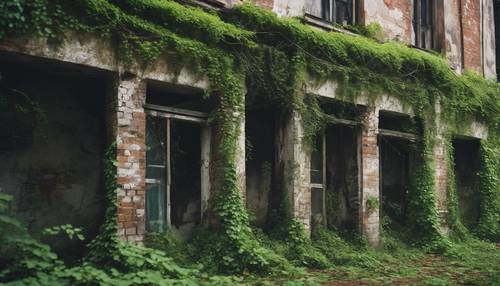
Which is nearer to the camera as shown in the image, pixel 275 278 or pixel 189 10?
pixel 275 278

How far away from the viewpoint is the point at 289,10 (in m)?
8.89

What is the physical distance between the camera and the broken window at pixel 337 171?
9.20 metres

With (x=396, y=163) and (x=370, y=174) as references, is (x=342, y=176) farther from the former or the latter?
(x=396, y=163)

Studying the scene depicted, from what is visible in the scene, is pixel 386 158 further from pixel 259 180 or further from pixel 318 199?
pixel 259 180

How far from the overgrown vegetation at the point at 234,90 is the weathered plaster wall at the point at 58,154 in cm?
45

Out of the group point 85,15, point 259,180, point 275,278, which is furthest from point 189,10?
point 275,278

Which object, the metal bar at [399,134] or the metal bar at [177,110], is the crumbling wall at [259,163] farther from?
the metal bar at [399,134]

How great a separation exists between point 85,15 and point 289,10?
148 inches

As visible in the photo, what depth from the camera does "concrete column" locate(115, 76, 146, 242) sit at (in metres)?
6.41

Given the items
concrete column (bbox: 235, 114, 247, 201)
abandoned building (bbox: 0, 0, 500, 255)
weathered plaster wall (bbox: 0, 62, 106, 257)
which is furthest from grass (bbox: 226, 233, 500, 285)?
weathered plaster wall (bbox: 0, 62, 106, 257)

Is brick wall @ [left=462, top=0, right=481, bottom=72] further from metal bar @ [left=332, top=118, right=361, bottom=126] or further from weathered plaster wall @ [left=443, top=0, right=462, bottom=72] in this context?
metal bar @ [left=332, top=118, right=361, bottom=126]

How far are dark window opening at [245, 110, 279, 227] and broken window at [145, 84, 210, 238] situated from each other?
105cm

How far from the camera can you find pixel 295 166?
8.28 m

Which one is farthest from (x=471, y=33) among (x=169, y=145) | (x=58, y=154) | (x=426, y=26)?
(x=58, y=154)
